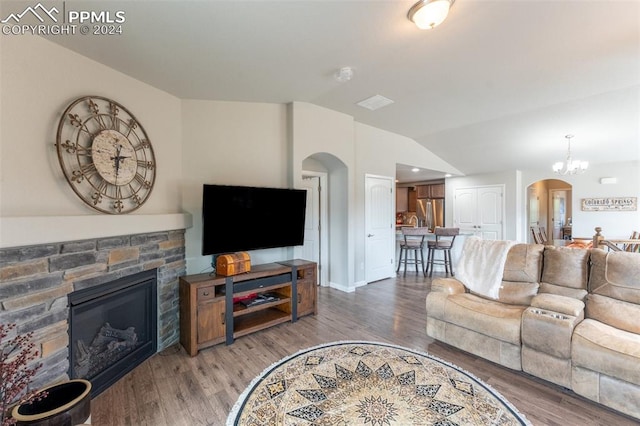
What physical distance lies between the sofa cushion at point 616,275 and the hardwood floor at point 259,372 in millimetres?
881

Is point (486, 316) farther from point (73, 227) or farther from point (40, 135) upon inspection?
point (40, 135)

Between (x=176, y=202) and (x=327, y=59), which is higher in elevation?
(x=327, y=59)

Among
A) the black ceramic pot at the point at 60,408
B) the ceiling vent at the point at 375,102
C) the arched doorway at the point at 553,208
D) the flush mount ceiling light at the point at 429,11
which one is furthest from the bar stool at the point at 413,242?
the black ceramic pot at the point at 60,408

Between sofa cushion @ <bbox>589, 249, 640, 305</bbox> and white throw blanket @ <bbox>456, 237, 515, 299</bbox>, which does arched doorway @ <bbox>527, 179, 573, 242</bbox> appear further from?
sofa cushion @ <bbox>589, 249, 640, 305</bbox>

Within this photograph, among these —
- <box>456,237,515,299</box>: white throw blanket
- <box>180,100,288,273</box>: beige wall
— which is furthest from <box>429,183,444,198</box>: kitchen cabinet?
<box>180,100,288,273</box>: beige wall

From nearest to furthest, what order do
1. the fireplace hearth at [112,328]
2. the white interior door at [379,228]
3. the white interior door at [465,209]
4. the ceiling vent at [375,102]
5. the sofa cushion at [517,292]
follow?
the fireplace hearth at [112,328], the sofa cushion at [517,292], the ceiling vent at [375,102], the white interior door at [379,228], the white interior door at [465,209]

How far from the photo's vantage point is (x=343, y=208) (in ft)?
14.6

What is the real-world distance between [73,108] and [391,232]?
187 inches

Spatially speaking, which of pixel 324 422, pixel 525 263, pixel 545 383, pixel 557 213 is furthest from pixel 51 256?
pixel 557 213

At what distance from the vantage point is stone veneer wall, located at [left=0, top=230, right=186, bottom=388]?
1.61m

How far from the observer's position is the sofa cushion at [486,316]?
2.25m

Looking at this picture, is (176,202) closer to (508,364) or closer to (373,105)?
(373,105)

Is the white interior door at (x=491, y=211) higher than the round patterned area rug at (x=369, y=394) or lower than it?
higher

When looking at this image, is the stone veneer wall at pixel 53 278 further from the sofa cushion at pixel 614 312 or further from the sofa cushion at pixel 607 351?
the sofa cushion at pixel 614 312
